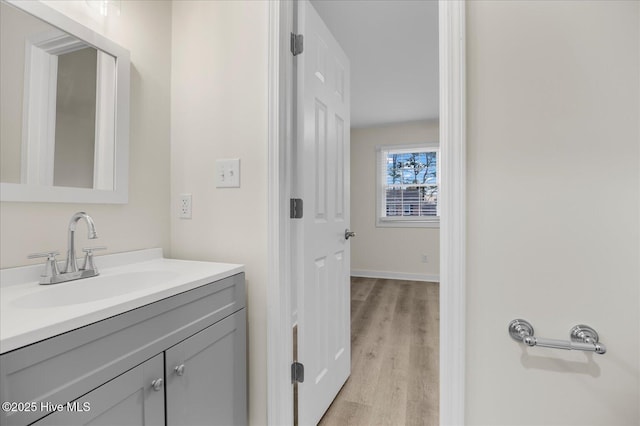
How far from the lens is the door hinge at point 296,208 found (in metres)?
1.39

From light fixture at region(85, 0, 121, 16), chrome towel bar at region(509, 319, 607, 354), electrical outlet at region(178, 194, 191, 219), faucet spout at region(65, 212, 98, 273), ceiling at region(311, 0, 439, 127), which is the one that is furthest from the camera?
ceiling at region(311, 0, 439, 127)

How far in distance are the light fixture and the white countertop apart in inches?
40.0

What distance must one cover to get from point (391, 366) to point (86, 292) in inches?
73.8

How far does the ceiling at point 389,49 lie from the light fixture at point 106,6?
1.19m

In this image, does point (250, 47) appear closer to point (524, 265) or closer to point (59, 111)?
point (59, 111)

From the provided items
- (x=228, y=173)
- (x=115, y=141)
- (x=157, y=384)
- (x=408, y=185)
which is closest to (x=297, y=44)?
(x=228, y=173)

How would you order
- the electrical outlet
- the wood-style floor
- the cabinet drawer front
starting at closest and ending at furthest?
the cabinet drawer front, the electrical outlet, the wood-style floor

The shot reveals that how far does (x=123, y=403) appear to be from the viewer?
793mm

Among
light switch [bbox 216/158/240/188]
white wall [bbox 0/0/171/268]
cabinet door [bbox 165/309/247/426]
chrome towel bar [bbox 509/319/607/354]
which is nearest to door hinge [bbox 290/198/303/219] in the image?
light switch [bbox 216/158/240/188]

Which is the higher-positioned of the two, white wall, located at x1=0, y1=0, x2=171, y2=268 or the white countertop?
white wall, located at x1=0, y1=0, x2=171, y2=268

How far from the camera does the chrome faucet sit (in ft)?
3.32

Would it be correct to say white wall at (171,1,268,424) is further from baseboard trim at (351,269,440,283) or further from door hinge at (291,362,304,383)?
baseboard trim at (351,269,440,283)

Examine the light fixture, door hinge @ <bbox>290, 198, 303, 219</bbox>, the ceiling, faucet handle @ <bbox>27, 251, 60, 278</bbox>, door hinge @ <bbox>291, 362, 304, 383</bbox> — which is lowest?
door hinge @ <bbox>291, 362, 304, 383</bbox>

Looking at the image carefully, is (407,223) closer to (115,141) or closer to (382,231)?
(382,231)
